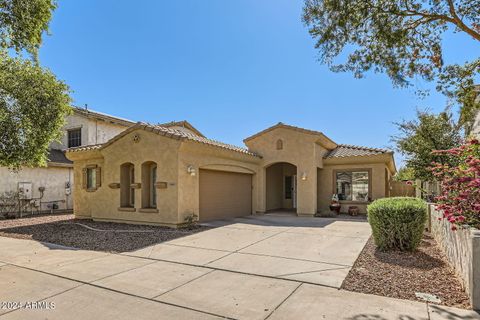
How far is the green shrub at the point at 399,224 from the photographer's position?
757cm

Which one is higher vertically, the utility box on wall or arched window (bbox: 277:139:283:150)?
arched window (bbox: 277:139:283:150)

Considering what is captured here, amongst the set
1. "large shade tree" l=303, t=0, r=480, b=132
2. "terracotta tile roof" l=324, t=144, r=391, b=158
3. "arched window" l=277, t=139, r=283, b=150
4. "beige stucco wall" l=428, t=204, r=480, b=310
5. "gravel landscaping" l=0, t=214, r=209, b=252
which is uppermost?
"large shade tree" l=303, t=0, r=480, b=132

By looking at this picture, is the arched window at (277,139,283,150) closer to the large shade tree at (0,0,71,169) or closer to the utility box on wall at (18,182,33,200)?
the large shade tree at (0,0,71,169)

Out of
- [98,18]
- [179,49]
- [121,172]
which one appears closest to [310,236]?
[121,172]

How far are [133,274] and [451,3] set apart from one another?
9.19 metres

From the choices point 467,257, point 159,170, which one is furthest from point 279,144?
Answer: point 467,257

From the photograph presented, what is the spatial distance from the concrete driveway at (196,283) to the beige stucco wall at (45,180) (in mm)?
11025

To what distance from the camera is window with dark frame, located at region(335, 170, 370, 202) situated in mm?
17358

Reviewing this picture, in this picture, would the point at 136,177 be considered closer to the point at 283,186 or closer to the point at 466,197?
the point at 283,186

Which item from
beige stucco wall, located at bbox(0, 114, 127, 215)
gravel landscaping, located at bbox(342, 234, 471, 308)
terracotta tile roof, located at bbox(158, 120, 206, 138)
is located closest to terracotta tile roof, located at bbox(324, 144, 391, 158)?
gravel landscaping, located at bbox(342, 234, 471, 308)

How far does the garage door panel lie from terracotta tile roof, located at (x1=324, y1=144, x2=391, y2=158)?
5390mm

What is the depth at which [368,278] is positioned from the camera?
580 cm

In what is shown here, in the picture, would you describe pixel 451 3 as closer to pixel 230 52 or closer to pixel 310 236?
pixel 310 236

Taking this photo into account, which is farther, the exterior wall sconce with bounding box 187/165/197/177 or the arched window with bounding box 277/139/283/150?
the arched window with bounding box 277/139/283/150
